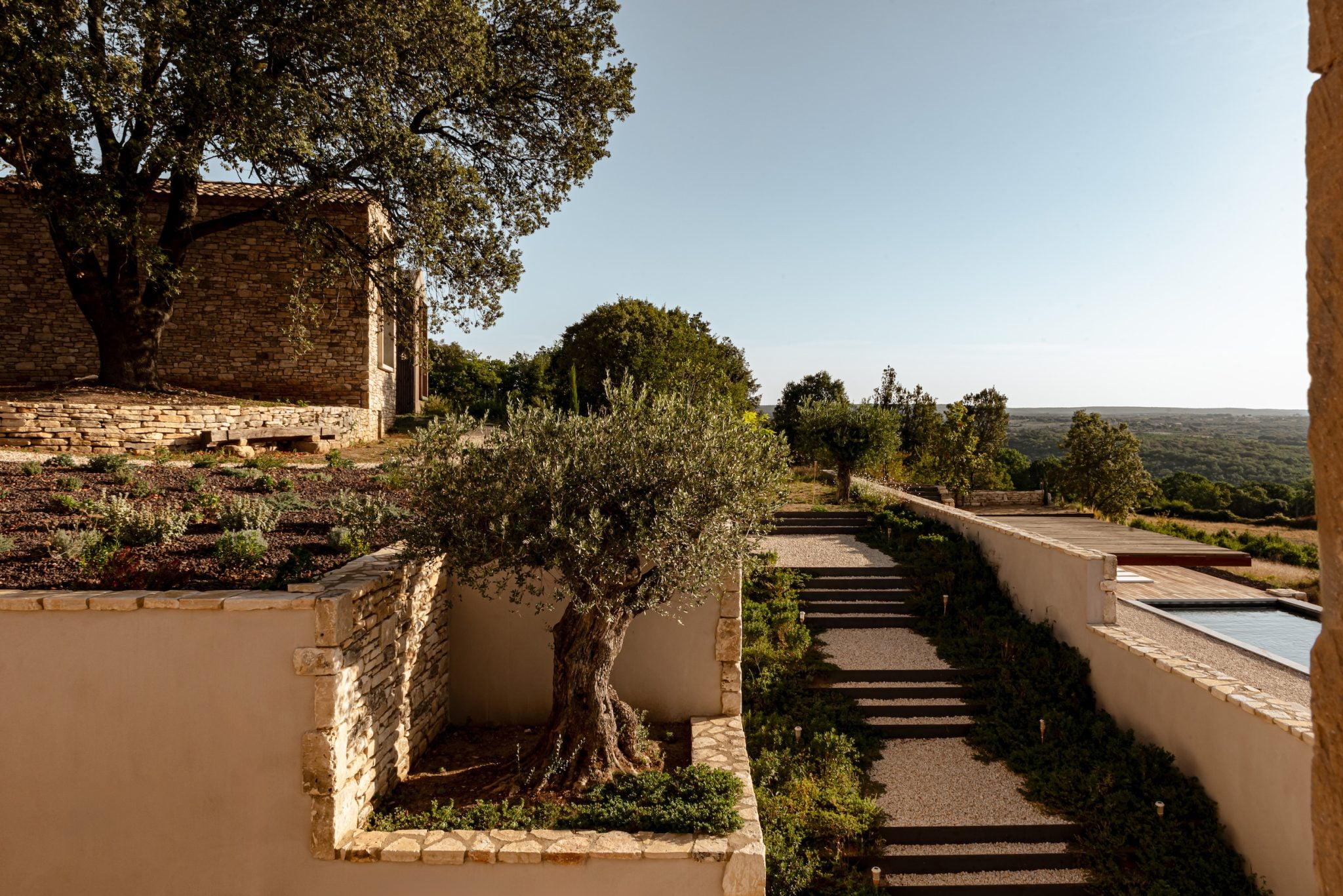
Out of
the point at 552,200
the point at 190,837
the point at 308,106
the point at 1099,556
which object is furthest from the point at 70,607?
the point at 552,200

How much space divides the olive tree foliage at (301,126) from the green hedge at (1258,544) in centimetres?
1927

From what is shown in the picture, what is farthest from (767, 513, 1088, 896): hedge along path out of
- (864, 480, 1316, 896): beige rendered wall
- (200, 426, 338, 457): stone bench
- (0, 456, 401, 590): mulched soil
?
(200, 426, 338, 457): stone bench

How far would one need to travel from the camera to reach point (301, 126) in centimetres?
1227

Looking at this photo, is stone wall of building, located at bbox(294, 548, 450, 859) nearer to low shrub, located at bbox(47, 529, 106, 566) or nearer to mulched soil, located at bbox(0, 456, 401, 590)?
mulched soil, located at bbox(0, 456, 401, 590)

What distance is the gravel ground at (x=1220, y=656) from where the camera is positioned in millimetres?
8148

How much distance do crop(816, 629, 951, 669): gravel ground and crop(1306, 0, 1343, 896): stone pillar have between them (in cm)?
933

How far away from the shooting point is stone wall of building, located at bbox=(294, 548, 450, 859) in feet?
18.7

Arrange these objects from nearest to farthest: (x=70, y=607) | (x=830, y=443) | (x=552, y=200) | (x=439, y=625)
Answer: (x=70, y=607) → (x=439, y=625) → (x=552, y=200) → (x=830, y=443)

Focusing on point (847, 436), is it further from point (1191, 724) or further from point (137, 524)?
point (137, 524)

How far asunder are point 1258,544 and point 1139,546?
34.9 feet

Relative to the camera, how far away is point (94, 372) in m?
16.8

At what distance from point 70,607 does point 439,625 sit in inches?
133

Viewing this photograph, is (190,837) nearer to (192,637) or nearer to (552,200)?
(192,637)

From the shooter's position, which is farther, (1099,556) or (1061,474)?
(1061,474)
